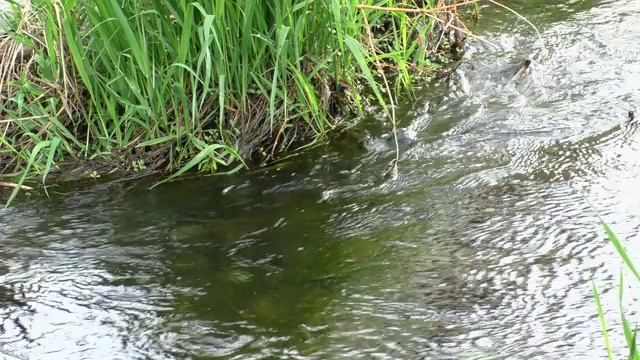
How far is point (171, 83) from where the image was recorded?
3.15 metres

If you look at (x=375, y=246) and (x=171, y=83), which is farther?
(x=171, y=83)

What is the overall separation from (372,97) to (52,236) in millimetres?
1730

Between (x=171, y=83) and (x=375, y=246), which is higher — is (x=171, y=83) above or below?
above

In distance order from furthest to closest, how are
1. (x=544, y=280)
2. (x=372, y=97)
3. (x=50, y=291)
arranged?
(x=372, y=97)
(x=50, y=291)
(x=544, y=280)

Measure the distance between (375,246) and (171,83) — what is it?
1.24 meters

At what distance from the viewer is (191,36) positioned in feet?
10.1

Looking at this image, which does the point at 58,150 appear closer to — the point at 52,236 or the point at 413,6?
the point at 52,236

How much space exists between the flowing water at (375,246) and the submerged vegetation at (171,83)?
0.68 feet

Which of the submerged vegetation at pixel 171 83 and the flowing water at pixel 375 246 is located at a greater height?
the submerged vegetation at pixel 171 83

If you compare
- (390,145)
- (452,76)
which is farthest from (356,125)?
(452,76)

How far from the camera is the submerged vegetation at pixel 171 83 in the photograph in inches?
120

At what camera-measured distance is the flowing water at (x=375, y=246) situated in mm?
2117

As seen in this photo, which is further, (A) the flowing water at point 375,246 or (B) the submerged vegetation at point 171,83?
(B) the submerged vegetation at point 171,83

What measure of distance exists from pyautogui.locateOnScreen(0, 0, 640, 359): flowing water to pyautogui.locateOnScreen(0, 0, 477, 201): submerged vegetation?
21 cm
